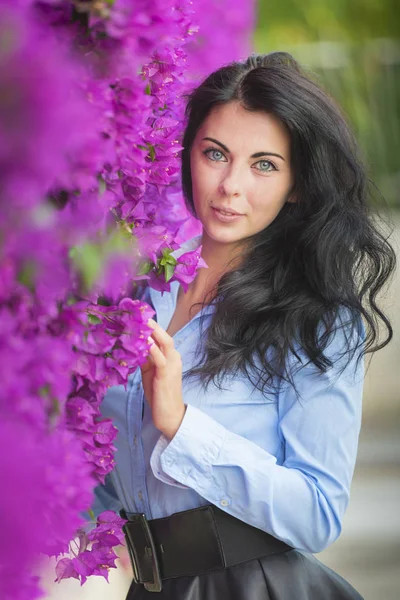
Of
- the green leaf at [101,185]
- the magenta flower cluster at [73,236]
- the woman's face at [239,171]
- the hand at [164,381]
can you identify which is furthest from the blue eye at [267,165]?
the green leaf at [101,185]

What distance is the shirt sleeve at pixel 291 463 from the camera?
1251 mm

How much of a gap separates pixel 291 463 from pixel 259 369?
0.15m

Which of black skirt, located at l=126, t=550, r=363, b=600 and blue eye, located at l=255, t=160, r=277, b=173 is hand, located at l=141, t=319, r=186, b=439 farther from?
blue eye, located at l=255, t=160, r=277, b=173

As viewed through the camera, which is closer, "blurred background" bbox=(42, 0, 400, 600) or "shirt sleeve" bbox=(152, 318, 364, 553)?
"shirt sleeve" bbox=(152, 318, 364, 553)

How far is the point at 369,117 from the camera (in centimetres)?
723

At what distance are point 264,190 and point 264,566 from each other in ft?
1.83

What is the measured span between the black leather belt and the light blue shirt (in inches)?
1.3

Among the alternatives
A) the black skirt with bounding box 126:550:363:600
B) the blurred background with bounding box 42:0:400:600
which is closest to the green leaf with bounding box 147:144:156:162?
the black skirt with bounding box 126:550:363:600

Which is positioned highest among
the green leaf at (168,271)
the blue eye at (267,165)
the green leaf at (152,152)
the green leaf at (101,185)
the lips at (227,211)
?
the green leaf at (152,152)

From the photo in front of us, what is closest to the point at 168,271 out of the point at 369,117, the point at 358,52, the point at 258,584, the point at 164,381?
the point at 164,381

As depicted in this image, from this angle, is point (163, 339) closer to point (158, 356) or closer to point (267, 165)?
point (158, 356)

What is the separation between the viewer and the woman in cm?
128

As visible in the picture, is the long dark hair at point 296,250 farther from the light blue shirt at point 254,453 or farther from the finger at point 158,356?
the finger at point 158,356

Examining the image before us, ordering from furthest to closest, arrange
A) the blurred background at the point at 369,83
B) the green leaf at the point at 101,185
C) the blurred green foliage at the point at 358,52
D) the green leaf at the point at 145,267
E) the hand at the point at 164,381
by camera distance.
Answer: the blurred green foliage at the point at 358,52 < the blurred background at the point at 369,83 < the hand at the point at 164,381 < the green leaf at the point at 145,267 < the green leaf at the point at 101,185
